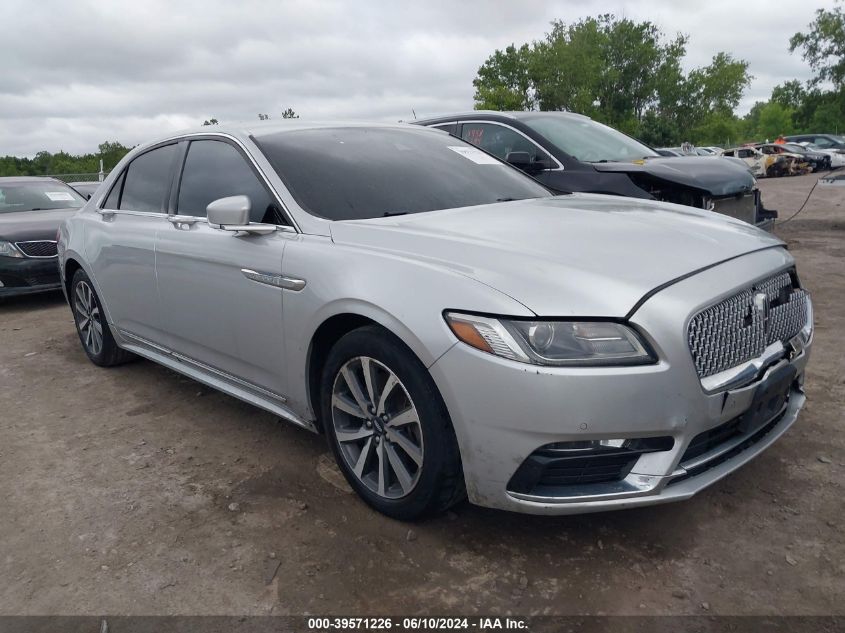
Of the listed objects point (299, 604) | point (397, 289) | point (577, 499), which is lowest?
point (299, 604)

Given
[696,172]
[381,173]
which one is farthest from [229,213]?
[696,172]

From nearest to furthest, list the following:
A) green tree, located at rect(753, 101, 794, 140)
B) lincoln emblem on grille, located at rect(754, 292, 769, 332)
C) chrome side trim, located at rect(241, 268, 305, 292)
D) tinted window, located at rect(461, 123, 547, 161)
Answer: lincoln emblem on grille, located at rect(754, 292, 769, 332) < chrome side trim, located at rect(241, 268, 305, 292) < tinted window, located at rect(461, 123, 547, 161) < green tree, located at rect(753, 101, 794, 140)

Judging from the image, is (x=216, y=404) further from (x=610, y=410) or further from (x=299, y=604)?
(x=610, y=410)

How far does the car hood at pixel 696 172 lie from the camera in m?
6.08

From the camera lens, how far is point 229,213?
3.10 meters

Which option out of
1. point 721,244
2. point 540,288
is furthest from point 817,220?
point 540,288

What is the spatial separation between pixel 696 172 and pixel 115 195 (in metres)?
4.66

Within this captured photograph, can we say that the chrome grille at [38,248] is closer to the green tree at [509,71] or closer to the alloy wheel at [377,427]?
the alloy wheel at [377,427]

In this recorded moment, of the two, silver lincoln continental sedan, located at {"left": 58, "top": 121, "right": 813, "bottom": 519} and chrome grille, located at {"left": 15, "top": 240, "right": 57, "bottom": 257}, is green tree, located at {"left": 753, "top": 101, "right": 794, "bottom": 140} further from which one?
silver lincoln continental sedan, located at {"left": 58, "top": 121, "right": 813, "bottom": 519}

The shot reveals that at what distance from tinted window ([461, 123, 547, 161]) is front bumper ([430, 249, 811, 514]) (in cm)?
429

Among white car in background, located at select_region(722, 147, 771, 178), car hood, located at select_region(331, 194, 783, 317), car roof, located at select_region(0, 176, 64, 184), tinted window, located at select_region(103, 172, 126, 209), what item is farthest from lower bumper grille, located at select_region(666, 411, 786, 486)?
white car in background, located at select_region(722, 147, 771, 178)

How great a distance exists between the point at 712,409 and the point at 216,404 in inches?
115

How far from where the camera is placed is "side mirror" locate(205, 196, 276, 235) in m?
3.10

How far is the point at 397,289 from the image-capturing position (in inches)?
103
